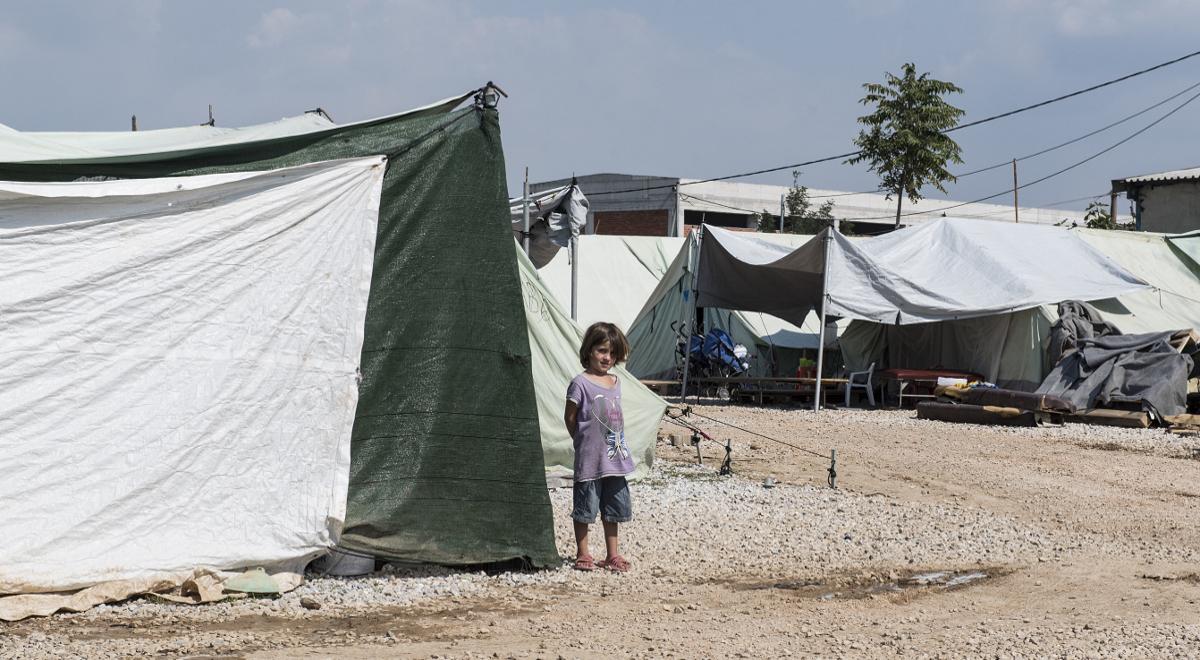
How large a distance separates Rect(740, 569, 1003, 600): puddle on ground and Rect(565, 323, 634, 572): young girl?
734mm

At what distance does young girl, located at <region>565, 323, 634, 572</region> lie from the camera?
6238mm

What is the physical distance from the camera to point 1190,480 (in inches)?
411

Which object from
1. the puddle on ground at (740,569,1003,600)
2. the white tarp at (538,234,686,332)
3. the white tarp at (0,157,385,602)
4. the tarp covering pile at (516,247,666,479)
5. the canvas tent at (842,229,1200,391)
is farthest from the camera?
the white tarp at (538,234,686,332)

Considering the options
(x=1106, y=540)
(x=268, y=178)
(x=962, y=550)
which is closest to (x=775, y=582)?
(x=962, y=550)

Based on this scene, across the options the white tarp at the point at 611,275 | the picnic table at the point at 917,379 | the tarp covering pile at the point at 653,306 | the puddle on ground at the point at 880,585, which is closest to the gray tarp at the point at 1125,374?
the picnic table at the point at 917,379

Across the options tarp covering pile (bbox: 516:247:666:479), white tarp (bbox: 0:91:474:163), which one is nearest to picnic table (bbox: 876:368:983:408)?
tarp covering pile (bbox: 516:247:666:479)

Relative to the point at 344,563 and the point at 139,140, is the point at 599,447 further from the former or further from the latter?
the point at 139,140

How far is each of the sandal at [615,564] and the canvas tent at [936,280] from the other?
11.2 m

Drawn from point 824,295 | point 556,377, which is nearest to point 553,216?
point 824,295

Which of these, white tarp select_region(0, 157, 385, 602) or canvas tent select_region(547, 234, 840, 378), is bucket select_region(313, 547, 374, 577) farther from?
canvas tent select_region(547, 234, 840, 378)

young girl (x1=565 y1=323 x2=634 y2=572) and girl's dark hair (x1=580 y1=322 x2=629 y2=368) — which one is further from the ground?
girl's dark hair (x1=580 y1=322 x2=629 y2=368)

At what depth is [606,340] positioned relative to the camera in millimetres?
6297

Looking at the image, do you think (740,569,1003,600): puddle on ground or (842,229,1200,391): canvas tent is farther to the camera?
(842,229,1200,391): canvas tent

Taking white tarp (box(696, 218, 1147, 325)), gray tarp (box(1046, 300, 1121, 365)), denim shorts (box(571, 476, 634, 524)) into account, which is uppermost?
white tarp (box(696, 218, 1147, 325))
